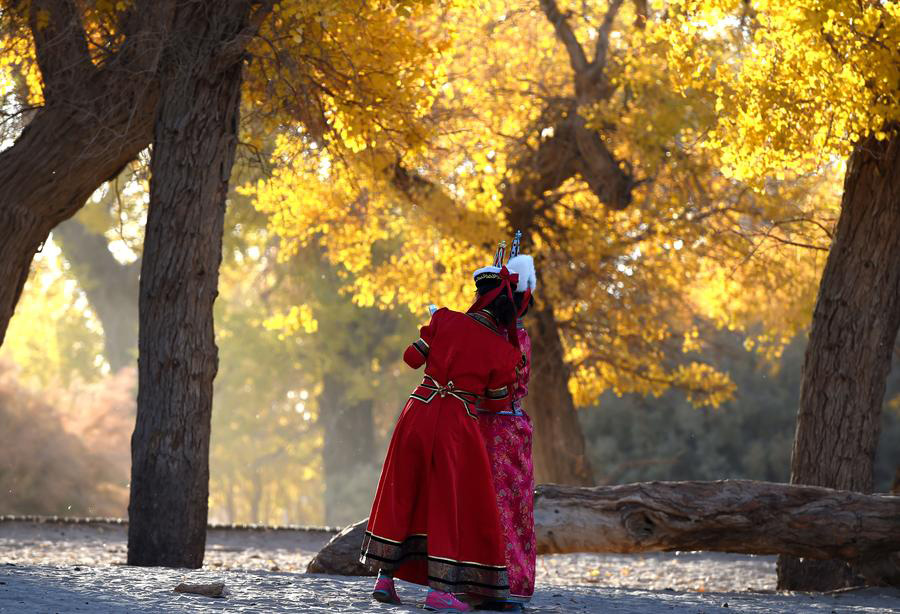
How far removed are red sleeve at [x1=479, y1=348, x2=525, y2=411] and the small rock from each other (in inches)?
66.7

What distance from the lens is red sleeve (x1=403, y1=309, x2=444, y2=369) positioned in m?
6.13

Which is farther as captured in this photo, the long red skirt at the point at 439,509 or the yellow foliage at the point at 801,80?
the yellow foliage at the point at 801,80

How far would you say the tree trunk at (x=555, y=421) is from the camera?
1483 centimetres

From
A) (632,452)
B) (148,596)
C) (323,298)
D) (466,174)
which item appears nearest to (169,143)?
(148,596)

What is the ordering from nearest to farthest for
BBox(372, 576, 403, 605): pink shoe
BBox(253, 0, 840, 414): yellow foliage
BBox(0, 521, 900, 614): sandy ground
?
BBox(0, 521, 900, 614): sandy ground, BBox(372, 576, 403, 605): pink shoe, BBox(253, 0, 840, 414): yellow foliage

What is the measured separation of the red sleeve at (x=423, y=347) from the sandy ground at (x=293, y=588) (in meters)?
→ 1.27

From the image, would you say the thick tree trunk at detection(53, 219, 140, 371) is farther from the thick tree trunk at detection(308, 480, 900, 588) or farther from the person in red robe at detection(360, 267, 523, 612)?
the person in red robe at detection(360, 267, 523, 612)

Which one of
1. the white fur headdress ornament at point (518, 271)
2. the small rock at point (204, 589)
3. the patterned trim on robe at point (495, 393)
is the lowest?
the small rock at point (204, 589)

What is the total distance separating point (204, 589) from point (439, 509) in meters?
1.26

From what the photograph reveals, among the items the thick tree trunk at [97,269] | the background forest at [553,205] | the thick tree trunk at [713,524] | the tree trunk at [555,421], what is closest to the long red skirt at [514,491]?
the thick tree trunk at [713,524]

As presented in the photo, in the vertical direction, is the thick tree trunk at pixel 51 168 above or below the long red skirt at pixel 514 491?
above

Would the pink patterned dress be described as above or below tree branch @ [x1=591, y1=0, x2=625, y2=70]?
below

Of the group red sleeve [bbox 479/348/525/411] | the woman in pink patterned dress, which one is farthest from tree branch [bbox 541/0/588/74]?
red sleeve [bbox 479/348/525/411]

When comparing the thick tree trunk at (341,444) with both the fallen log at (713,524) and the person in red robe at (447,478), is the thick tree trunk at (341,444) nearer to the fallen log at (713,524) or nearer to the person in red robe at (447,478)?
the fallen log at (713,524)
